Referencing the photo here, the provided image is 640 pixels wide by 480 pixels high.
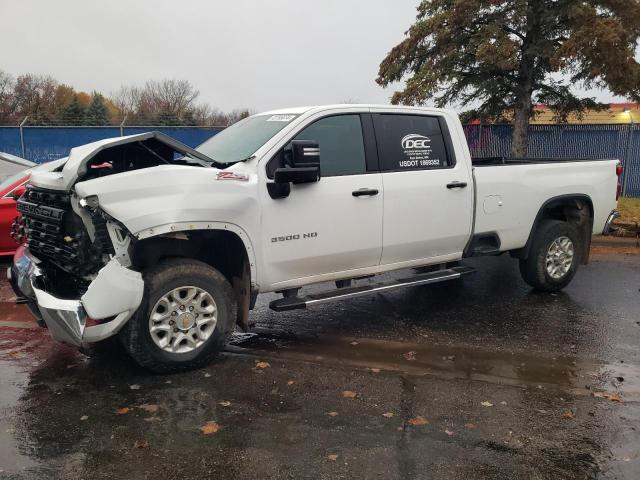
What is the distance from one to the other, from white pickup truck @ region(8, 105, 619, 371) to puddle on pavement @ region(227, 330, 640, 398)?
1.62 feet

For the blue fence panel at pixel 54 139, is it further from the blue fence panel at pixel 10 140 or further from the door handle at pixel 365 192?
the door handle at pixel 365 192

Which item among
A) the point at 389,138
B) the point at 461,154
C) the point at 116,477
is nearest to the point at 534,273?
the point at 461,154

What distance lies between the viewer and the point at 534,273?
21.6 ft

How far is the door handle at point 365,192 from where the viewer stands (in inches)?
194

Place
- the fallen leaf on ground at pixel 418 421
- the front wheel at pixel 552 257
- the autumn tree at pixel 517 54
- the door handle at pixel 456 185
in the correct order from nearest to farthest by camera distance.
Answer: the fallen leaf on ground at pixel 418 421, the door handle at pixel 456 185, the front wheel at pixel 552 257, the autumn tree at pixel 517 54

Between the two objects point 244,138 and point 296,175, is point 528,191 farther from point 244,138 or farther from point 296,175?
point 244,138

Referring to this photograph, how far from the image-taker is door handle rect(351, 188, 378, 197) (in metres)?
4.92

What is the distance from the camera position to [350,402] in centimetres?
392

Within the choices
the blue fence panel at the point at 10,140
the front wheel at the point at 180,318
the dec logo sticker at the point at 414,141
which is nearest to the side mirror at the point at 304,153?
the front wheel at the point at 180,318

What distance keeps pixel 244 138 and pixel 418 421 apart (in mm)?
2866

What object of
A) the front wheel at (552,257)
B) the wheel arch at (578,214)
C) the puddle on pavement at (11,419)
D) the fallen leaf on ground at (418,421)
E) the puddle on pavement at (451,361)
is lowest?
the puddle on pavement at (451,361)

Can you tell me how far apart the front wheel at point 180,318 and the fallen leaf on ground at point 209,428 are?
0.84m

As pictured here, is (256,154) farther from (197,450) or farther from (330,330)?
(197,450)

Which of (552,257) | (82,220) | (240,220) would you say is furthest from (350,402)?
(552,257)
